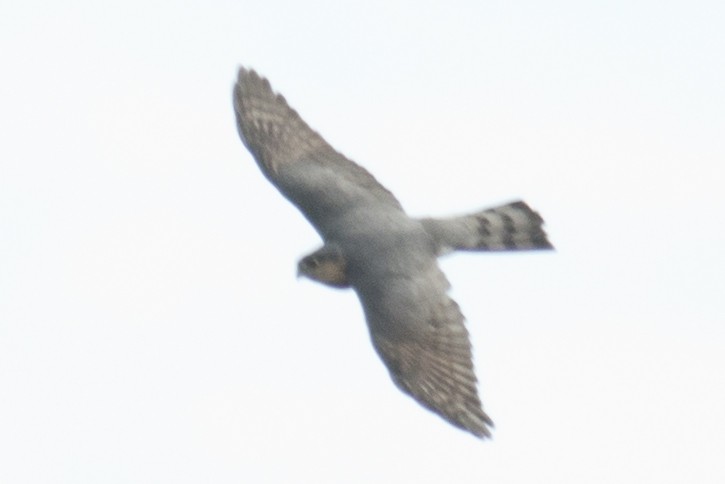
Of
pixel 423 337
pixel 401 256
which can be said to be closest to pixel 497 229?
pixel 401 256

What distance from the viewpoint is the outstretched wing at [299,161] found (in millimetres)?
23172

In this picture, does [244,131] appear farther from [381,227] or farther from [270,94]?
[381,227]

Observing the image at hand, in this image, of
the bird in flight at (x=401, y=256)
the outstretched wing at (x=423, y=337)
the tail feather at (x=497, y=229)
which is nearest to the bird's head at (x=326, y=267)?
the bird in flight at (x=401, y=256)

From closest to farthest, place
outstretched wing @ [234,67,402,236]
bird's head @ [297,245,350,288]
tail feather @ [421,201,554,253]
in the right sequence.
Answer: bird's head @ [297,245,350,288] < tail feather @ [421,201,554,253] < outstretched wing @ [234,67,402,236]

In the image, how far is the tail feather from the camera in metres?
23.0

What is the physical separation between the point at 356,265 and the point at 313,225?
0.97m

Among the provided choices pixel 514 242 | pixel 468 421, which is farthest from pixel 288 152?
pixel 468 421

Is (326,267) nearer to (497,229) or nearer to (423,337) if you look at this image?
(423,337)

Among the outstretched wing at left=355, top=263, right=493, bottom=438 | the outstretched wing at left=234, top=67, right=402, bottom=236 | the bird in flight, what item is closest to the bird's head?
the bird in flight

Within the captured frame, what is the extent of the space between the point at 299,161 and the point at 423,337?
8.80 ft

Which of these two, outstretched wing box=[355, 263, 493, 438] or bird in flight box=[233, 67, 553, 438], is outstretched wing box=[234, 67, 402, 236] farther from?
outstretched wing box=[355, 263, 493, 438]

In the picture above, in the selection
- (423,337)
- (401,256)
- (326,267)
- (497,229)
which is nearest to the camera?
(423,337)

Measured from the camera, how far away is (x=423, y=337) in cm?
2209

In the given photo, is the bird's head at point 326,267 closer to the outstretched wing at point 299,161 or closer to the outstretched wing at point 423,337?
the outstretched wing at point 423,337
